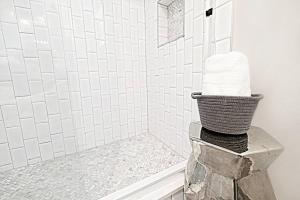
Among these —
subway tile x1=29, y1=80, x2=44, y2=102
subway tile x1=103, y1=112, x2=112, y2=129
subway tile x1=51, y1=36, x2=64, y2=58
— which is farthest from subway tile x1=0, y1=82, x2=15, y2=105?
subway tile x1=103, y1=112, x2=112, y2=129

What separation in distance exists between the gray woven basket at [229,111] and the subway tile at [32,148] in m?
1.32

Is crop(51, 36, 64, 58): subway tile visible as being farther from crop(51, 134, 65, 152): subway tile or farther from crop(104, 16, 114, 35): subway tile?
crop(51, 134, 65, 152): subway tile

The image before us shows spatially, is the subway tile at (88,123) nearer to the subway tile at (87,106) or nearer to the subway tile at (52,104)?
the subway tile at (87,106)

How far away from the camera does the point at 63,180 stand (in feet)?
3.14

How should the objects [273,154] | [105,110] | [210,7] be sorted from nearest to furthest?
[273,154] < [210,7] < [105,110]

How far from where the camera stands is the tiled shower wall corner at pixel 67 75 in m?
1.03

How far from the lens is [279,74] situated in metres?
0.44

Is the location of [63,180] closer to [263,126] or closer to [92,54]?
[92,54]

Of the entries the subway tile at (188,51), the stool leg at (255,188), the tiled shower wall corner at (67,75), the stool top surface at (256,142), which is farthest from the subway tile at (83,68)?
the stool leg at (255,188)

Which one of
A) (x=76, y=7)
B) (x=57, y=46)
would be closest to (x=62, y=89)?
(x=57, y=46)

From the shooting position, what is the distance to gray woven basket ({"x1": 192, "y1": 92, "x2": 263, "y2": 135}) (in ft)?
1.24

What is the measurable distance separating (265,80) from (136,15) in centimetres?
129

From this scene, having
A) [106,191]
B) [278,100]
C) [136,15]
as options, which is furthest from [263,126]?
[136,15]

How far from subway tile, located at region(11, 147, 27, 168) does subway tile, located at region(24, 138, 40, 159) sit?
0.03 meters
